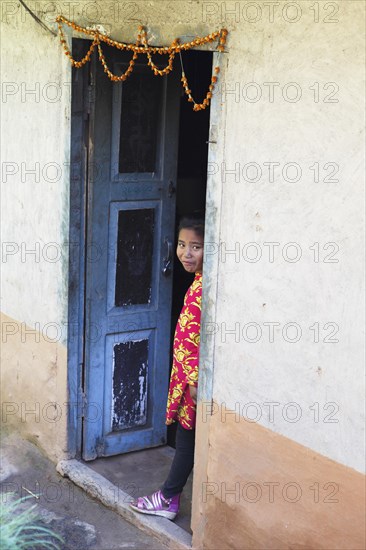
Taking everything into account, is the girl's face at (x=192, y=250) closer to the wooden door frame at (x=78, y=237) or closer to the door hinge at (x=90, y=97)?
the wooden door frame at (x=78, y=237)

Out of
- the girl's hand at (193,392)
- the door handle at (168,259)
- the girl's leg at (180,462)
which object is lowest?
the girl's leg at (180,462)

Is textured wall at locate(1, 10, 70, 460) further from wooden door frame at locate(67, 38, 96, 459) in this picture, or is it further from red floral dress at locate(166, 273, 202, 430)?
red floral dress at locate(166, 273, 202, 430)

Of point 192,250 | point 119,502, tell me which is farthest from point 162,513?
point 192,250

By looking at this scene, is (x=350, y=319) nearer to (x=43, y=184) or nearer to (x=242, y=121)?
(x=242, y=121)

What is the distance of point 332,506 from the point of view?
12.0ft

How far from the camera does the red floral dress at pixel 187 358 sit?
14.8 ft

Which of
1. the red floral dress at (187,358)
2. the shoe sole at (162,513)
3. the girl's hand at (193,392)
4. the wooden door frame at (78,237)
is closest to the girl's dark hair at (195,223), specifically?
the red floral dress at (187,358)

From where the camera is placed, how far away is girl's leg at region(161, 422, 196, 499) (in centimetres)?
467

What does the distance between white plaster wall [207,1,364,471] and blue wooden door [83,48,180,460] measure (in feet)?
4.32

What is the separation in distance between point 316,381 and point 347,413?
215mm

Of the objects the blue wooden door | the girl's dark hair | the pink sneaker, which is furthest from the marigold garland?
the pink sneaker

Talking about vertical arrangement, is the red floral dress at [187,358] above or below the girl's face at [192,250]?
below

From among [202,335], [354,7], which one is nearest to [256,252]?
[202,335]

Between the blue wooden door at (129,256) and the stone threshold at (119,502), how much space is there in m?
0.17
